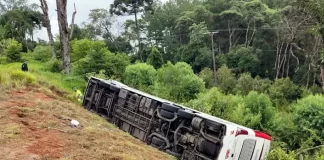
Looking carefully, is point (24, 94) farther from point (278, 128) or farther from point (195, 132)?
point (278, 128)

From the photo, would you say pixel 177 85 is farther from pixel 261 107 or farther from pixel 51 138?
pixel 51 138

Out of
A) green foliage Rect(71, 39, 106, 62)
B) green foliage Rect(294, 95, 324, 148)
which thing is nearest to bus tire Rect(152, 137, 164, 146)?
green foliage Rect(294, 95, 324, 148)

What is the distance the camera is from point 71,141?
7.41m

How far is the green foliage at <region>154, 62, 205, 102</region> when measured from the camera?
70.8ft

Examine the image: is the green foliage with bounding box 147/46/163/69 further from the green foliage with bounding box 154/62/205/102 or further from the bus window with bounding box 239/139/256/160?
the bus window with bounding box 239/139/256/160

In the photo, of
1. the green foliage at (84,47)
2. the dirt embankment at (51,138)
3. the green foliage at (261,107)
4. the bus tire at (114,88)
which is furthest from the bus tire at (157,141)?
the green foliage at (84,47)

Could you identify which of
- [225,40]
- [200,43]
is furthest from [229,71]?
[225,40]

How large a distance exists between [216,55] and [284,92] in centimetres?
1329

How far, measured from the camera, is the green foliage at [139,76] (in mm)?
24344

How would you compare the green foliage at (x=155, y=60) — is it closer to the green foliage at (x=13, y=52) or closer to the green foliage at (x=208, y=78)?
the green foliage at (x=208, y=78)

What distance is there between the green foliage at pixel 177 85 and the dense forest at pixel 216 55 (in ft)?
0.20

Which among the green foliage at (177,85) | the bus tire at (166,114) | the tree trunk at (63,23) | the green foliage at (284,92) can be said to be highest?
the tree trunk at (63,23)

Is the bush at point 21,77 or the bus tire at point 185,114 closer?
the bus tire at point 185,114

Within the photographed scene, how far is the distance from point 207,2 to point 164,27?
21.9ft
